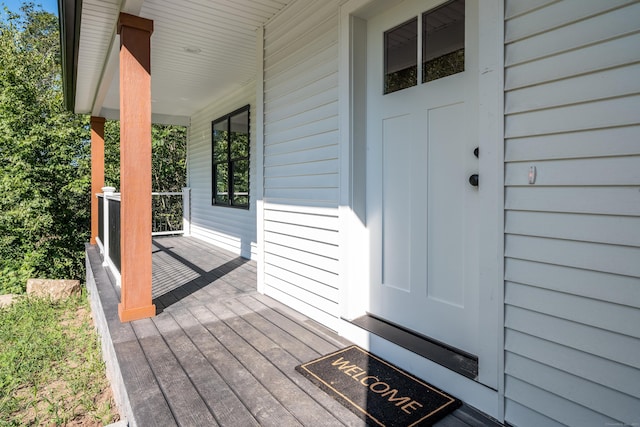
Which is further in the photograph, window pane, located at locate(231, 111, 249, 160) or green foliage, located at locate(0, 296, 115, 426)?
window pane, located at locate(231, 111, 249, 160)

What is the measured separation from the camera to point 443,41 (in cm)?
221

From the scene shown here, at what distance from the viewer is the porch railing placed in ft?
13.4

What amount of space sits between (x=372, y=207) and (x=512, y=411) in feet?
4.75

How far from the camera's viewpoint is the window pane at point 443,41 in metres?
2.12

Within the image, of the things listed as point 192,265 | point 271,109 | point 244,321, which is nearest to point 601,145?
point 244,321

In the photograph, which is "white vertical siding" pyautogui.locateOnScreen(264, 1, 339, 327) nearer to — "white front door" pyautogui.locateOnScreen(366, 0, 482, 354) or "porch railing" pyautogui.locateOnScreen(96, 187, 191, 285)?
"white front door" pyautogui.locateOnScreen(366, 0, 482, 354)

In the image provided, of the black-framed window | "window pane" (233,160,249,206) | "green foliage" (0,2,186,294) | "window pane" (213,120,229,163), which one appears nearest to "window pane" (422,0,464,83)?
the black-framed window

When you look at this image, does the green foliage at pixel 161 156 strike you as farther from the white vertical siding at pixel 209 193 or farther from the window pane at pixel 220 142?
the window pane at pixel 220 142

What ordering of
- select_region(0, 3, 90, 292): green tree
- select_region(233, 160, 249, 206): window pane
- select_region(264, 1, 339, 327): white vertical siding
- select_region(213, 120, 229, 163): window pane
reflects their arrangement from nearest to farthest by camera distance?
select_region(264, 1, 339, 327): white vertical siding, select_region(233, 160, 249, 206): window pane, select_region(213, 120, 229, 163): window pane, select_region(0, 3, 90, 292): green tree

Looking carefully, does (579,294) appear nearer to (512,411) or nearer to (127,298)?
(512,411)

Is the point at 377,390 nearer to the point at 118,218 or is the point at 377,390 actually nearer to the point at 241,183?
the point at 118,218

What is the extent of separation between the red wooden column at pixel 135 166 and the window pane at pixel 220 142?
3.73 meters

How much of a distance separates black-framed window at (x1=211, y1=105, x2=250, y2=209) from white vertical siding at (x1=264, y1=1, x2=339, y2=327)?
2.42 metres

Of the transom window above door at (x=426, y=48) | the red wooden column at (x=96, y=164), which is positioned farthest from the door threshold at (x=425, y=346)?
the red wooden column at (x=96, y=164)
